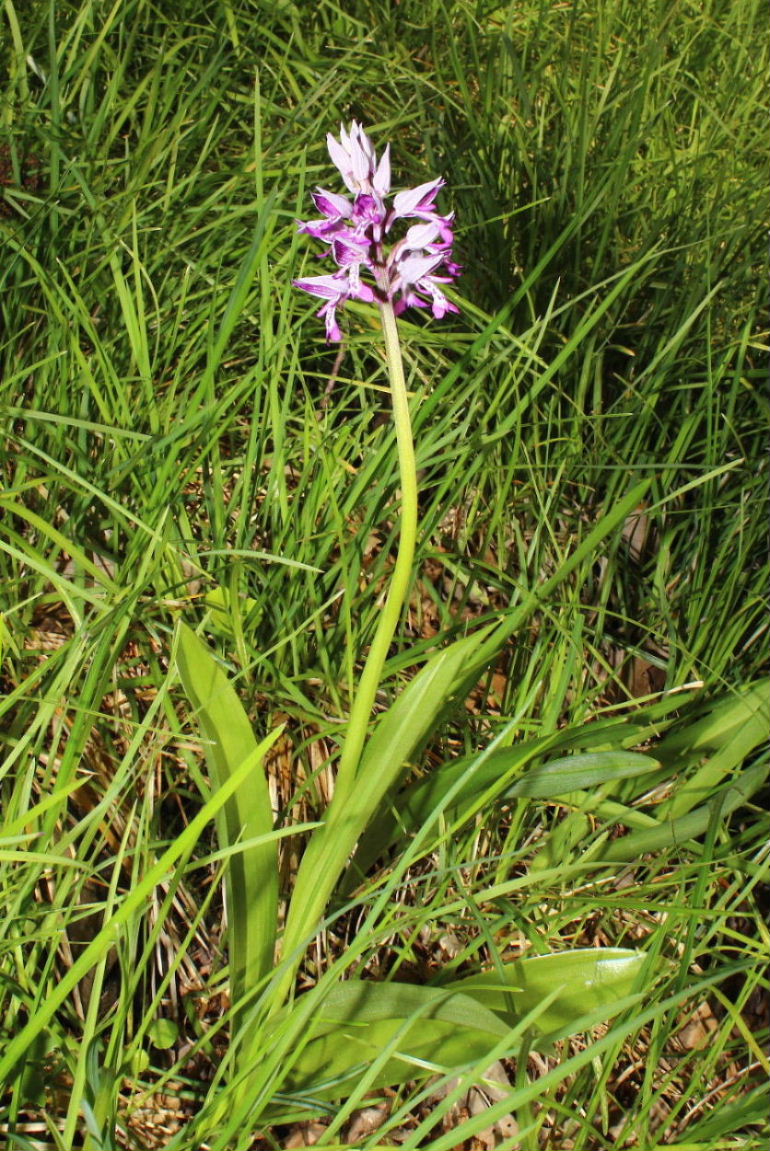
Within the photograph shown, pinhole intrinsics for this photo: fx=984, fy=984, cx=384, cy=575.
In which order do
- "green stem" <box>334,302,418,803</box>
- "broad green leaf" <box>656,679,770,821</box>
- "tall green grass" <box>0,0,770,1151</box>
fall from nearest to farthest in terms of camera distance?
"green stem" <box>334,302,418,803</box> < "tall green grass" <box>0,0,770,1151</box> < "broad green leaf" <box>656,679,770,821</box>

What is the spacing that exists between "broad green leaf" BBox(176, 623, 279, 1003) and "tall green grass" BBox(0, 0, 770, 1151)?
0.13ft

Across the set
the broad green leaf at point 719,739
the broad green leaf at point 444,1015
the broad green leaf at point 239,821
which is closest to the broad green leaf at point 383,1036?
the broad green leaf at point 444,1015

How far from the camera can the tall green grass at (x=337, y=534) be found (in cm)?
116

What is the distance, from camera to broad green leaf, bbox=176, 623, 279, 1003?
120cm

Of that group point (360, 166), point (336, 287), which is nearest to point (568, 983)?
point (336, 287)

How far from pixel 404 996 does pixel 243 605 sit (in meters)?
0.66

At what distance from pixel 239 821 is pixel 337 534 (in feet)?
1.62

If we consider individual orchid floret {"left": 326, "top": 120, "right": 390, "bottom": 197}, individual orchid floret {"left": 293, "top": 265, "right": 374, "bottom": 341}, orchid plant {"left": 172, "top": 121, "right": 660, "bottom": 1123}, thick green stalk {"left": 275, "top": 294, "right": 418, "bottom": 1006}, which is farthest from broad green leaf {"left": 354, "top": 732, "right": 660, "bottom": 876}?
individual orchid floret {"left": 326, "top": 120, "right": 390, "bottom": 197}

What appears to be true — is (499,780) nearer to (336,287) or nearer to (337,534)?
(337,534)

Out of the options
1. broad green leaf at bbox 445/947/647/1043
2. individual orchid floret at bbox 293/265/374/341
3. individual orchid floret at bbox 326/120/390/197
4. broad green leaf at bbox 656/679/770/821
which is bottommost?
broad green leaf at bbox 445/947/647/1043

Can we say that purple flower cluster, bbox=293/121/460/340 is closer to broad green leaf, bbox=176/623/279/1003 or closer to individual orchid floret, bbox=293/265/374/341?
individual orchid floret, bbox=293/265/374/341

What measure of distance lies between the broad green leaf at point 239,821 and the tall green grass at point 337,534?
39mm

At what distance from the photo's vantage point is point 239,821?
1.21 metres

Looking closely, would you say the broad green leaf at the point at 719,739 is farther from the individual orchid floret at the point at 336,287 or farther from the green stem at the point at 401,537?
the individual orchid floret at the point at 336,287
